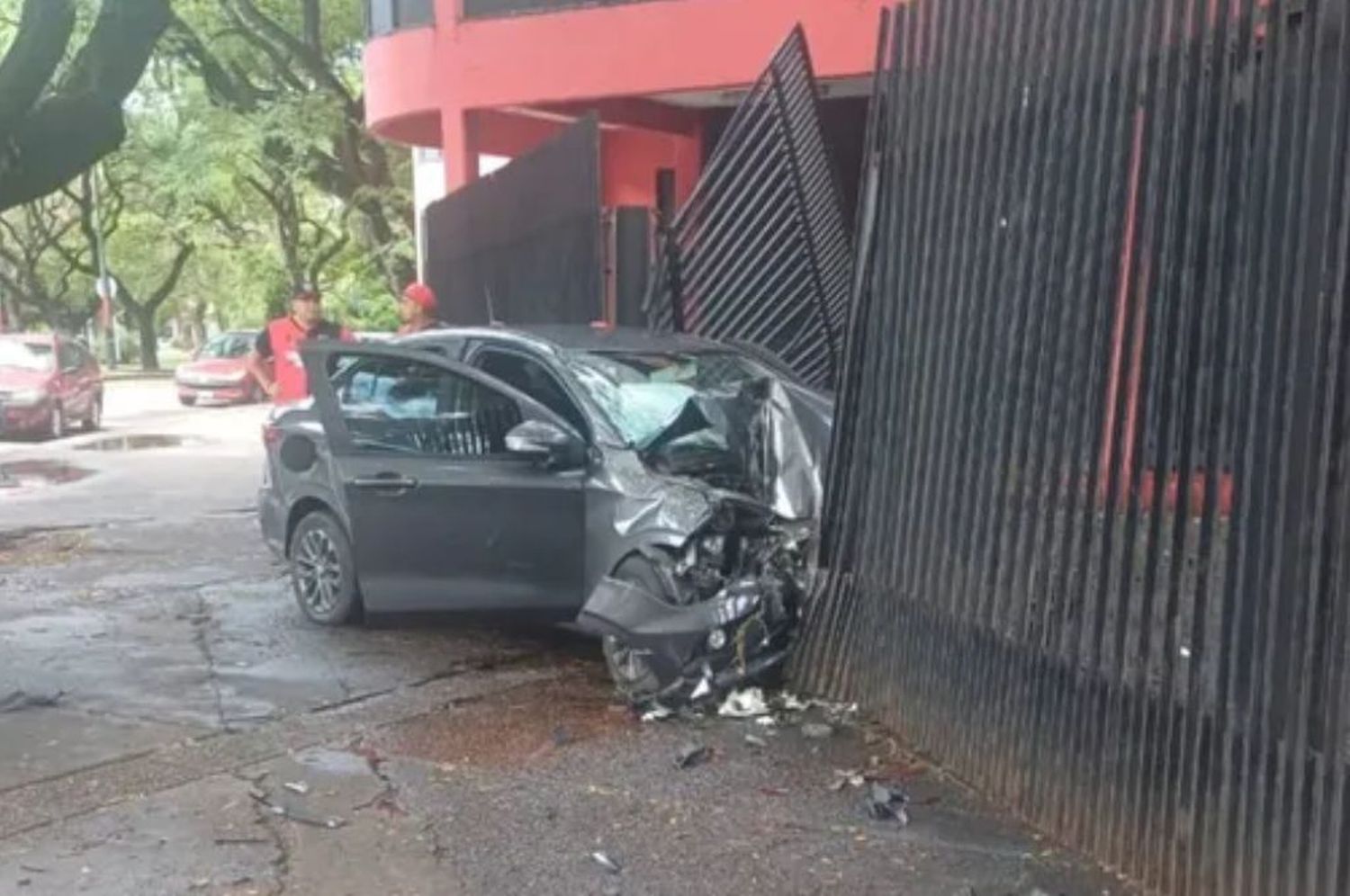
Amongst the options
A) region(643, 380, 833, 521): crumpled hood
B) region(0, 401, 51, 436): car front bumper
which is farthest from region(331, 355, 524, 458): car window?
region(0, 401, 51, 436): car front bumper

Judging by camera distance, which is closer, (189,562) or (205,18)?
(189,562)

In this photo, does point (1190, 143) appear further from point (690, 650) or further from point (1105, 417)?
point (690, 650)

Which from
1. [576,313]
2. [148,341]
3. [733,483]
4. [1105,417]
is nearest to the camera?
[1105,417]

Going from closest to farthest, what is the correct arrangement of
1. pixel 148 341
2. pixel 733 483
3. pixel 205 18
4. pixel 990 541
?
1. pixel 990 541
2. pixel 733 483
3. pixel 205 18
4. pixel 148 341

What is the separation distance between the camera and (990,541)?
191 inches

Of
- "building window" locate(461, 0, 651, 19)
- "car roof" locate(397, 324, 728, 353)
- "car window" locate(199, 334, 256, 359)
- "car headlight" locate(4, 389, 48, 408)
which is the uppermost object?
"building window" locate(461, 0, 651, 19)

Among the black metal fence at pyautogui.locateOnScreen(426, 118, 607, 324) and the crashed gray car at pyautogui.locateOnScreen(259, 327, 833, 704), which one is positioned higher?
the black metal fence at pyautogui.locateOnScreen(426, 118, 607, 324)

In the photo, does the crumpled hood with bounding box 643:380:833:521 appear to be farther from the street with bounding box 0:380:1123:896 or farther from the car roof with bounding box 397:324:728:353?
the street with bounding box 0:380:1123:896

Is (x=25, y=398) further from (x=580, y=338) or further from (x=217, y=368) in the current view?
(x=580, y=338)

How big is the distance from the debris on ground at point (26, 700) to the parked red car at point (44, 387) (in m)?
17.1

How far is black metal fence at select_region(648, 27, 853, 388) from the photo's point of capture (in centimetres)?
1037

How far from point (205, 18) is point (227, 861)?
23.3 meters

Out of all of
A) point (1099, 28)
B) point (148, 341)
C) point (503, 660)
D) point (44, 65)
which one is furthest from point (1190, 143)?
point (148, 341)

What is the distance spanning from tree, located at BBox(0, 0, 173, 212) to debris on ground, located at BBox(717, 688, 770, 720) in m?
3.58
